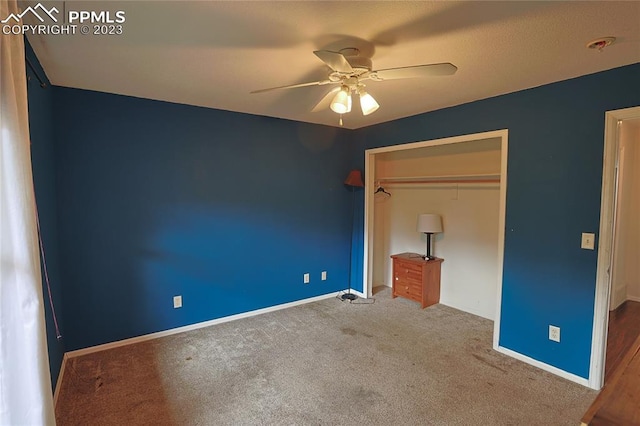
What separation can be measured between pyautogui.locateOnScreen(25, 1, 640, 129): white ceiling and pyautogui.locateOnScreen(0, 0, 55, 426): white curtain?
638mm

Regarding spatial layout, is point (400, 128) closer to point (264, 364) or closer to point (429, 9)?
point (429, 9)

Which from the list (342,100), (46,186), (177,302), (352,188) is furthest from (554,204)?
(46,186)

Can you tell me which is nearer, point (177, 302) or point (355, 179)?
point (177, 302)

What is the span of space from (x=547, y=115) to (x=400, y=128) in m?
1.57

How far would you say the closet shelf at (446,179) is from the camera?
3.72 metres

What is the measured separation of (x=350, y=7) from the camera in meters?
1.54

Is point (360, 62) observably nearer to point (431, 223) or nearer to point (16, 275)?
point (16, 275)

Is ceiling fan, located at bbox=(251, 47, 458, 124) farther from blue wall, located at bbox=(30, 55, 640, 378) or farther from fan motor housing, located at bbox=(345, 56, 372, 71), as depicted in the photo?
blue wall, located at bbox=(30, 55, 640, 378)

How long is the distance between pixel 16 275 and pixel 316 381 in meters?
2.04

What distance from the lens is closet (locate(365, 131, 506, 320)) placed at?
3.84 meters

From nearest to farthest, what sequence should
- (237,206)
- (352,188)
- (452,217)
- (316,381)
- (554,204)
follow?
1. (316,381)
2. (554,204)
3. (237,206)
4. (452,217)
5. (352,188)

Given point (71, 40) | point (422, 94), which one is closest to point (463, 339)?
point (422, 94)

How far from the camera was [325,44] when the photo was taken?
1936 millimetres

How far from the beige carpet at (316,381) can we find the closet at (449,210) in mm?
669
